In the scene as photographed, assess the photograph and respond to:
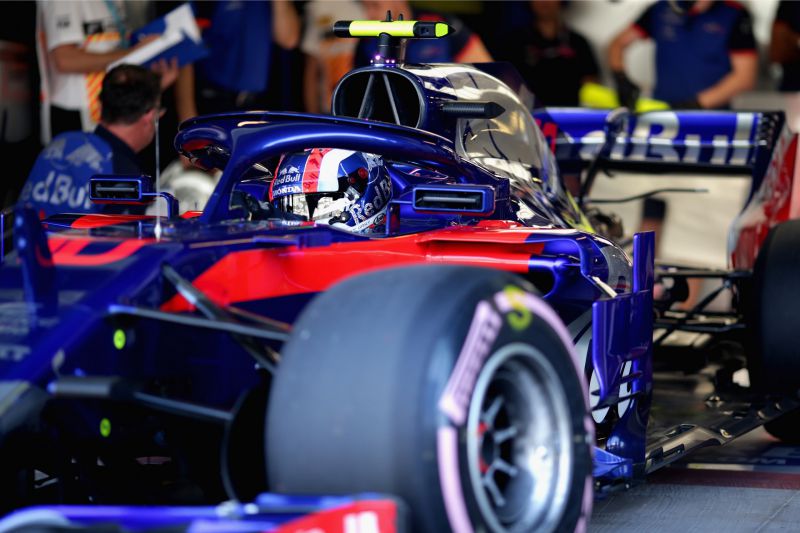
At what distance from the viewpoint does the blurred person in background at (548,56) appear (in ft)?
30.0

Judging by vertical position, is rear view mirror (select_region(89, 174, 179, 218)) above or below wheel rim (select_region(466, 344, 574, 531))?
above

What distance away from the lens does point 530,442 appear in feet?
9.96

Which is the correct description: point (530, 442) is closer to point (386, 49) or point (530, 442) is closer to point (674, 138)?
point (386, 49)

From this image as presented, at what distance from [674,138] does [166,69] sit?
11.0ft

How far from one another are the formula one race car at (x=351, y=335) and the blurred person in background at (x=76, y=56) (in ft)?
11.2

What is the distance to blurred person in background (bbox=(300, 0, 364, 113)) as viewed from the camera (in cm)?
911

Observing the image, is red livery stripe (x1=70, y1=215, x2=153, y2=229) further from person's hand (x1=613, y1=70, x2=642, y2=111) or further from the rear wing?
person's hand (x1=613, y1=70, x2=642, y2=111)

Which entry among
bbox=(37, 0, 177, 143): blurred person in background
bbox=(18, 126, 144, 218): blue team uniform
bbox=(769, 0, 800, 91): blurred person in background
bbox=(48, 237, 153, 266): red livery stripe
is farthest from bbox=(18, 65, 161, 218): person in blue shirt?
bbox=(769, 0, 800, 91): blurred person in background

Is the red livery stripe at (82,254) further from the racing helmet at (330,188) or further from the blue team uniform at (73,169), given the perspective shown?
the blue team uniform at (73,169)

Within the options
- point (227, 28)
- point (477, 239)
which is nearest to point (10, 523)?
point (477, 239)

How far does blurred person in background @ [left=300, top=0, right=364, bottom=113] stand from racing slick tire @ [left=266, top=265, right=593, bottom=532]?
6335mm

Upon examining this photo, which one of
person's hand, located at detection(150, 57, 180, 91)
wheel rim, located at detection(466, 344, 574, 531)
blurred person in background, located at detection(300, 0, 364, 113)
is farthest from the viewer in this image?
blurred person in background, located at detection(300, 0, 364, 113)

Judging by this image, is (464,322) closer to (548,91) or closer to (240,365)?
(240,365)

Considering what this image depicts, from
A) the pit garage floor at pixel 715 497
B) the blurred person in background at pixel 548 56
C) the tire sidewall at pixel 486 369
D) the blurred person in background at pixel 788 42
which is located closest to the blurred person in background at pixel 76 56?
the blurred person in background at pixel 548 56
